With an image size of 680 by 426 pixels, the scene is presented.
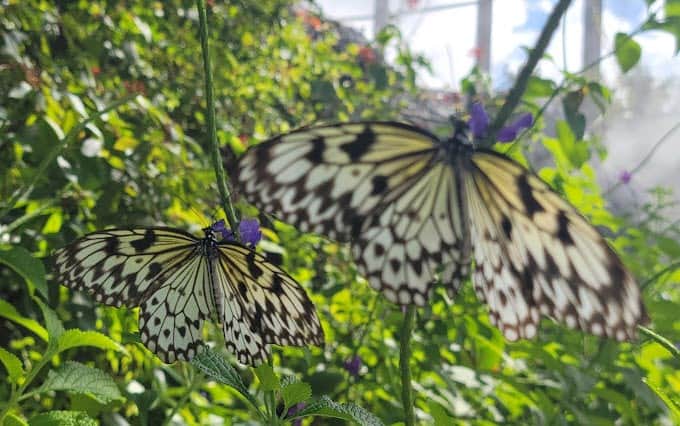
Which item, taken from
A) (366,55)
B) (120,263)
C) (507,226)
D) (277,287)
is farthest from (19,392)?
(366,55)

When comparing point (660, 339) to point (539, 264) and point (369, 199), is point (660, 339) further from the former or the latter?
point (369, 199)

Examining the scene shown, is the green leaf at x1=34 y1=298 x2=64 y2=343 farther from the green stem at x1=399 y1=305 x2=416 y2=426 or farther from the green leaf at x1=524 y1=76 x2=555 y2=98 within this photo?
the green leaf at x1=524 y1=76 x2=555 y2=98

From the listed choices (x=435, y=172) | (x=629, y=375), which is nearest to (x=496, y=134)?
(x=435, y=172)

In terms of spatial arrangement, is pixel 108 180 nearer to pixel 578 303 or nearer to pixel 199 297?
pixel 199 297

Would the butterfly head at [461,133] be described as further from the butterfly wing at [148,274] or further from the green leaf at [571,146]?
the green leaf at [571,146]

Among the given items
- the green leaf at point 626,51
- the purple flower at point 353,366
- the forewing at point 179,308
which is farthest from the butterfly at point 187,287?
the green leaf at point 626,51

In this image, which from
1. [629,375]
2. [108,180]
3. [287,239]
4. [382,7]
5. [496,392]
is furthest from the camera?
[382,7]
